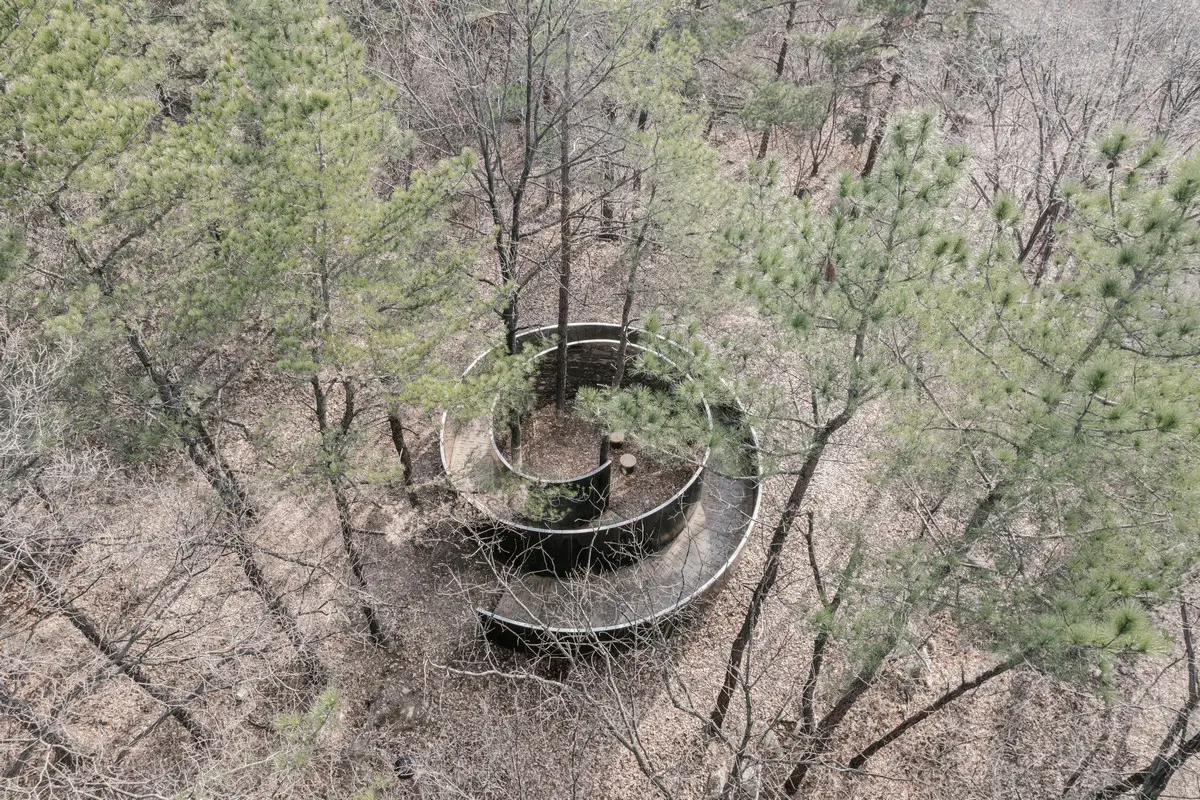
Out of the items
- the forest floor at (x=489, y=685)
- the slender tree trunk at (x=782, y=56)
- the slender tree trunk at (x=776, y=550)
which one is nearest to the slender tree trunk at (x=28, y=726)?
the forest floor at (x=489, y=685)

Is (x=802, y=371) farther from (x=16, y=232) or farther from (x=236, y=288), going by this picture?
(x=16, y=232)

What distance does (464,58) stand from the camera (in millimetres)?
8180

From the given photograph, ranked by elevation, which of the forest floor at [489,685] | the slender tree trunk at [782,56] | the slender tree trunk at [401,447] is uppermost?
the slender tree trunk at [782,56]

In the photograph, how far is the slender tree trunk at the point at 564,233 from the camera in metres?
8.12

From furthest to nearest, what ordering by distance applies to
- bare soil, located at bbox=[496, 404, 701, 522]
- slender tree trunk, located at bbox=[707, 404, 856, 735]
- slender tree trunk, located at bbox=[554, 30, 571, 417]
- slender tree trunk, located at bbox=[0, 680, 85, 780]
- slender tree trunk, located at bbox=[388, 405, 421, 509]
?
bare soil, located at bbox=[496, 404, 701, 522] → slender tree trunk, located at bbox=[554, 30, 571, 417] → slender tree trunk, located at bbox=[388, 405, 421, 509] → slender tree trunk, located at bbox=[707, 404, 856, 735] → slender tree trunk, located at bbox=[0, 680, 85, 780]

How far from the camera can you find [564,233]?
9.59m

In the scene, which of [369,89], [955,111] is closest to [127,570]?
[369,89]

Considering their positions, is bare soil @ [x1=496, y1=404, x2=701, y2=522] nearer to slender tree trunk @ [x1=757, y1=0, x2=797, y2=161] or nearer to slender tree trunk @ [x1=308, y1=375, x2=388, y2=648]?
slender tree trunk @ [x1=308, y1=375, x2=388, y2=648]

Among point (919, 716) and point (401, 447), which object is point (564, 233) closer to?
point (401, 447)

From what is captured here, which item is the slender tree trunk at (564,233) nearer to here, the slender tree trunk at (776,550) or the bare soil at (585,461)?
the bare soil at (585,461)

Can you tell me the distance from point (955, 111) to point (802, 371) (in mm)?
9852

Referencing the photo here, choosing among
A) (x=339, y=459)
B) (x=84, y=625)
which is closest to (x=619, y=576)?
(x=339, y=459)

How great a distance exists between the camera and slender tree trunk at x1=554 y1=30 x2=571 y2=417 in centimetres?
812

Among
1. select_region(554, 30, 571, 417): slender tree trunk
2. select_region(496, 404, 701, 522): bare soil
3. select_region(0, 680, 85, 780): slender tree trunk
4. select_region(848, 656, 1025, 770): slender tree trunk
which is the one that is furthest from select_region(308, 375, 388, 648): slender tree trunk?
select_region(848, 656, 1025, 770): slender tree trunk
